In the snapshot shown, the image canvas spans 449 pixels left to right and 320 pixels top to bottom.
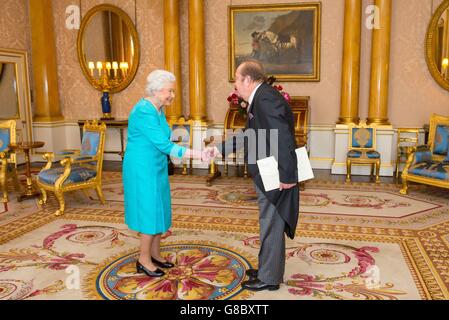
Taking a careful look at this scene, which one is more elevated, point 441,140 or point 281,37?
point 281,37

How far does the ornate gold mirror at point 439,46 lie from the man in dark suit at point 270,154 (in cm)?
556

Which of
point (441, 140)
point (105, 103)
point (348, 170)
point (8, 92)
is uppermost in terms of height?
point (8, 92)

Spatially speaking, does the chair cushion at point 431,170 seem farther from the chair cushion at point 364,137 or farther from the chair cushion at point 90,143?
the chair cushion at point 90,143

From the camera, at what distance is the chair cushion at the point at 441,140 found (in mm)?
5914

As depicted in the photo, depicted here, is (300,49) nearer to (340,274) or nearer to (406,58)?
(406,58)

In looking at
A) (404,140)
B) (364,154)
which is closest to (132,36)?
(364,154)

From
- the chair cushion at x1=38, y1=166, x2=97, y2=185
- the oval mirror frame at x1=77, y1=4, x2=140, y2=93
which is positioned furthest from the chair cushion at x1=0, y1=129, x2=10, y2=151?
Answer: the oval mirror frame at x1=77, y1=4, x2=140, y2=93

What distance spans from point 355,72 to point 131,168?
17.9 feet

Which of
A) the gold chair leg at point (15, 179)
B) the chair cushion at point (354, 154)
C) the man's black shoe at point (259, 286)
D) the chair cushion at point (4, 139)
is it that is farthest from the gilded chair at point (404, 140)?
the chair cushion at point (4, 139)

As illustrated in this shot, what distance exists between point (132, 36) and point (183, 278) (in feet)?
21.2

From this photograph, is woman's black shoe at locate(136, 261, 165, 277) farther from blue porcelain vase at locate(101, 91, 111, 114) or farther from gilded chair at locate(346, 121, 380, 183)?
blue porcelain vase at locate(101, 91, 111, 114)

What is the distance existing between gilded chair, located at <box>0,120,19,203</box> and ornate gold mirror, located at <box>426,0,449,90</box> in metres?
6.90

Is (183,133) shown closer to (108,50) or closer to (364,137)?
(108,50)

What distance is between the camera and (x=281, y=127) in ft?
8.77
